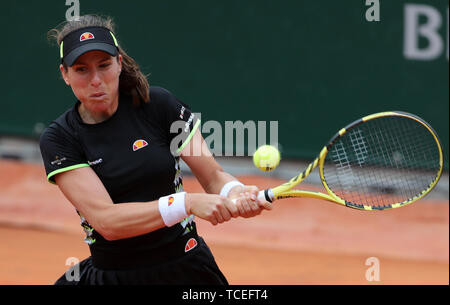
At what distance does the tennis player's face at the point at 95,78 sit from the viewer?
2.98 metres

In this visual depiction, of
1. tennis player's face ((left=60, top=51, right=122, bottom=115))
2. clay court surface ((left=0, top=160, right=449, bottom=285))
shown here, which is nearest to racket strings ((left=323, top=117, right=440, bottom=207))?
clay court surface ((left=0, top=160, right=449, bottom=285))

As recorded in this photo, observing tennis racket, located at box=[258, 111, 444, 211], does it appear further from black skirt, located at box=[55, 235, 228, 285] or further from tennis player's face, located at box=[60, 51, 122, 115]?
tennis player's face, located at box=[60, 51, 122, 115]

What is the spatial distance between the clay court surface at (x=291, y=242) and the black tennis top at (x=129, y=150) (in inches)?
111

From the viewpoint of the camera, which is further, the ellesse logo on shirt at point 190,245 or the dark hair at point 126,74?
the ellesse logo on shirt at point 190,245

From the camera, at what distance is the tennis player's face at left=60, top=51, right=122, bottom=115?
9.77ft

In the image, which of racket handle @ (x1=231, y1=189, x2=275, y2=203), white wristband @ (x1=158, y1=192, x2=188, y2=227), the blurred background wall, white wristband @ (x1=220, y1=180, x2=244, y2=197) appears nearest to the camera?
white wristband @ (x1=158, y1=192, x2=188, y2=227)

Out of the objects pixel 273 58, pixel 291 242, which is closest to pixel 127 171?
pixel 291 242

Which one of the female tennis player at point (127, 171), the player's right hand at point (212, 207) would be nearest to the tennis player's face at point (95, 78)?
the female tennis player at point (127, 171)

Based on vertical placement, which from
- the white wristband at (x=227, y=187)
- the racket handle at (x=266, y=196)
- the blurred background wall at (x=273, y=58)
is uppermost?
the blurred background wall at (x=273, y=58)

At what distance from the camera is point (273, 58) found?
25.8ft

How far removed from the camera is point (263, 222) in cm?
736

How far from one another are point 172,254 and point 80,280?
42 cm

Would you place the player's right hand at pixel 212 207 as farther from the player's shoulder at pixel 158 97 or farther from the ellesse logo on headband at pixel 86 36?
the ellesse logo on headband at pixel 86 36

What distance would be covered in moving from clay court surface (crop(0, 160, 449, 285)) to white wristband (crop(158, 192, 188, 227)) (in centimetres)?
297
